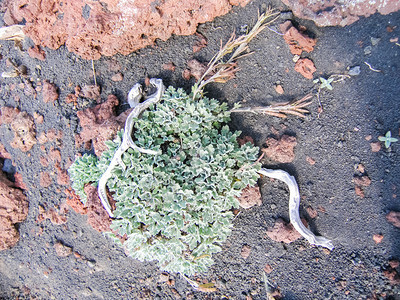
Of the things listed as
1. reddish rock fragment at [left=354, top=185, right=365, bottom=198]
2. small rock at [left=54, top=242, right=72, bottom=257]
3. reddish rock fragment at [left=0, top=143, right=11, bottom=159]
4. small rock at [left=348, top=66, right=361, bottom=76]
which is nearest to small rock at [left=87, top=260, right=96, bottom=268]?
small rock at [left=54, top=242, right=72, bottom=257]

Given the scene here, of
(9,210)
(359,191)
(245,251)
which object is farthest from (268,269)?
(9,210)

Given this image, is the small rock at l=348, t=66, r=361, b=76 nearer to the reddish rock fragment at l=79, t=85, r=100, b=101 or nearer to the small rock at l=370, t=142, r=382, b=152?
the small rock at l=370, t=142, r=382, b=152

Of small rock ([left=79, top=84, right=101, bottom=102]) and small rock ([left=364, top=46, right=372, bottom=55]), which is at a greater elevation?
small rock ([left=364, top=46, right=372, bottom=55])

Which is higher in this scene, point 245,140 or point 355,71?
point 355,71

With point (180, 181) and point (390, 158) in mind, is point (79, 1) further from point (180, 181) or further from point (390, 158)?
point (390, 158)

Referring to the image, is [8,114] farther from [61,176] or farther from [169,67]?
[169,67]

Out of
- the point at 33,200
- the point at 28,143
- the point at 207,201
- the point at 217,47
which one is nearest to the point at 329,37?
the point at 217,47
